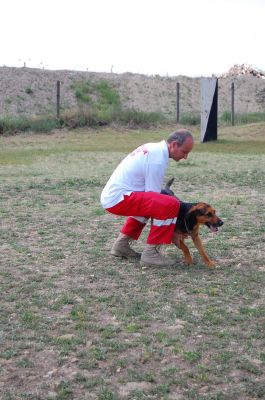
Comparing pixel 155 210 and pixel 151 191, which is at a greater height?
pixel 151 191

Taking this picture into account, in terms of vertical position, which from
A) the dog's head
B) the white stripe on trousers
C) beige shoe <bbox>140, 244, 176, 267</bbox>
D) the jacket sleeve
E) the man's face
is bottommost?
beige shoe <bbox>140, 244, 176, 267</bbox>

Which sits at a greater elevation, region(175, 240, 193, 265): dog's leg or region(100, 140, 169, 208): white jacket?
region(100, 140, 169, 208): white jacket

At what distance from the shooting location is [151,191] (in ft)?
20.1

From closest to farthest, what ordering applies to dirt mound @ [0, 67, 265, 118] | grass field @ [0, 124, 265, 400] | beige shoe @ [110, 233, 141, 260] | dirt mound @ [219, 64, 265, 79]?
grass field @ [0, 124, 265, 400] → beige shoe @ [110, 233, 141, 260] → dirt mound @ [0, 67, 265, 118] → dirt mound @ [219, 64, 265, 79]

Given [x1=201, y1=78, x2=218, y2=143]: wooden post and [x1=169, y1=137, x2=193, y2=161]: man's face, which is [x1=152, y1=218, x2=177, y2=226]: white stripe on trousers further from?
[x1=201, y1=78, x2=218, y2=143]: wooden post

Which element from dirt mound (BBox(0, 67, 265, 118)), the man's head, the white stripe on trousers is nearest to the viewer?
the man's head

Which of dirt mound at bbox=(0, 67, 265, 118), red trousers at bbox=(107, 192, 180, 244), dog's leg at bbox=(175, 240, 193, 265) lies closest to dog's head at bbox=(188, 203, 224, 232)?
red trousers at bbox=(107, 192, 180, 244)

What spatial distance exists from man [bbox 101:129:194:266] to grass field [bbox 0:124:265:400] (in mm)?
284

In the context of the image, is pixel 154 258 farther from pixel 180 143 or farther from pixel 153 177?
pixel 180 143

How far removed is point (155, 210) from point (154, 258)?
0.48m

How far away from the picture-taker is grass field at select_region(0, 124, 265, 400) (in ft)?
12.3

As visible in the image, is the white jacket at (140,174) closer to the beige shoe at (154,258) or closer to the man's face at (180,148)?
the man's face at (180,148)

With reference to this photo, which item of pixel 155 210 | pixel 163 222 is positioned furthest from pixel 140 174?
pixel 163 222

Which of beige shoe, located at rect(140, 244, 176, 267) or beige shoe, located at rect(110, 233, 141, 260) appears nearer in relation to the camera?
beige shoe, located at rect(140, 244, 176, 267)
